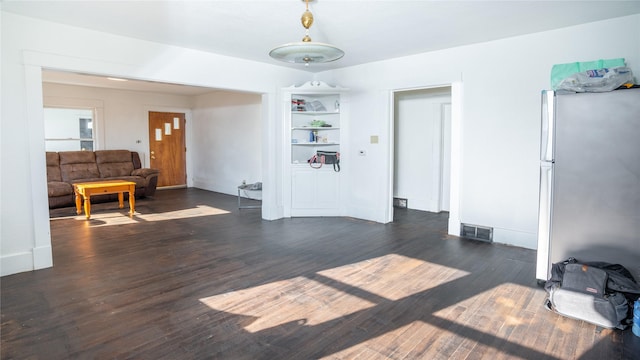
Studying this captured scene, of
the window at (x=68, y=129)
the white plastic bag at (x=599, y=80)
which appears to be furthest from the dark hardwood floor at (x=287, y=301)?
the window at (x=68, y=129)

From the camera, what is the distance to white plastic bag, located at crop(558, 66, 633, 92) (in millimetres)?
2865

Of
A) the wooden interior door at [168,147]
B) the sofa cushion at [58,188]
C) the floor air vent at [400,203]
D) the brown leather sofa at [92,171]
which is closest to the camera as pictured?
the sofa cushion at [58,188]

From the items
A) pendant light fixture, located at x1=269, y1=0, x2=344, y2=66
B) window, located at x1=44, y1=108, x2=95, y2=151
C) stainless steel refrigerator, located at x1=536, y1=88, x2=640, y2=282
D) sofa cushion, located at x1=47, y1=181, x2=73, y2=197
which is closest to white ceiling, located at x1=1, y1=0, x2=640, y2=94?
pendant light fixture, located at x1=269, y1=0, x2=344, y2=66

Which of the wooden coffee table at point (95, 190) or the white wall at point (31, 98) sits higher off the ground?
the white wall at point (31, 98)

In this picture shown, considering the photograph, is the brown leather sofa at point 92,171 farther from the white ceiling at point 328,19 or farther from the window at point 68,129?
the white ceiling at point 328,19

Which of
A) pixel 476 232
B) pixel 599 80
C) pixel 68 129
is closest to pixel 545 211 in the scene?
pixel 599 80

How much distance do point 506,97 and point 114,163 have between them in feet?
25.2

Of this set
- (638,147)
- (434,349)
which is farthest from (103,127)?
(638,147)

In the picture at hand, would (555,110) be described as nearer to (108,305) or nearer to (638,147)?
(638,147)

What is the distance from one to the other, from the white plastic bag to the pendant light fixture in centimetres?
184

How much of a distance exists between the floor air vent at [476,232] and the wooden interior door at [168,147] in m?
7.36

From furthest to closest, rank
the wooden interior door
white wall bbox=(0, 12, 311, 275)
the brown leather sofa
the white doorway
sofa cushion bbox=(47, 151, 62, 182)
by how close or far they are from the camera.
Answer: the wooden interior door → sofa cushion bbox=(47, 151, 62, 182) → the brown leather sofa → the white doorway → white wall bbox=(0, 12, 311, 275)

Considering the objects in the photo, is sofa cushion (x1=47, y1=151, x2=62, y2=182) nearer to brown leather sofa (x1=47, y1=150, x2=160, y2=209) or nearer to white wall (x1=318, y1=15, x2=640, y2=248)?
brown leather sofa (x1=47, y1=150, x2=160, y2=209)

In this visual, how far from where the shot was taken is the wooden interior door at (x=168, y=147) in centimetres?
942
